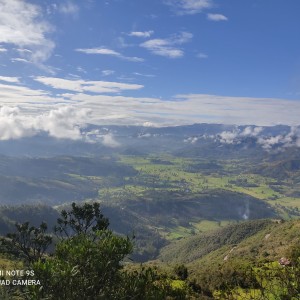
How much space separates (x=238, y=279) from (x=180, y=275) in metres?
16.0

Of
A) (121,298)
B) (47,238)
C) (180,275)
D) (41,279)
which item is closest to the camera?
(41,279)

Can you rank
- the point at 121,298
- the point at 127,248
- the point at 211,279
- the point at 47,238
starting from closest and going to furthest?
the point at 121,298, the point at 127,248, the point at 47,238, the point at 211,279

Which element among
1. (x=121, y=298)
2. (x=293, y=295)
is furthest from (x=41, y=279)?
(x=293, y=295)

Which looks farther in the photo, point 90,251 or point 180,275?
point 180,275

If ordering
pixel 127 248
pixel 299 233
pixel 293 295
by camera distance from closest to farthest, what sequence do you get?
pixel 293 295 < pixel 127 248 < pixel 299 233

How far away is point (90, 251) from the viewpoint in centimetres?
2466

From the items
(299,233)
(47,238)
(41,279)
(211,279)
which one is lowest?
(299,233)

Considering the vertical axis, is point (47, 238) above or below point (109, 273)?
below

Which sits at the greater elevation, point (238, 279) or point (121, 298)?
point (121, 298)

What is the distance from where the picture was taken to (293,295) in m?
20.3

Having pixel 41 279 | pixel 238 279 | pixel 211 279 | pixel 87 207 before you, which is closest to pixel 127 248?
pixel 41 279

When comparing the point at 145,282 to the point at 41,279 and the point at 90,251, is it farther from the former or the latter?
the point at 41,279

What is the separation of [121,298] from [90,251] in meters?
3.77

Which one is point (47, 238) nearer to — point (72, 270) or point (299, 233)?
point (72, 270)
